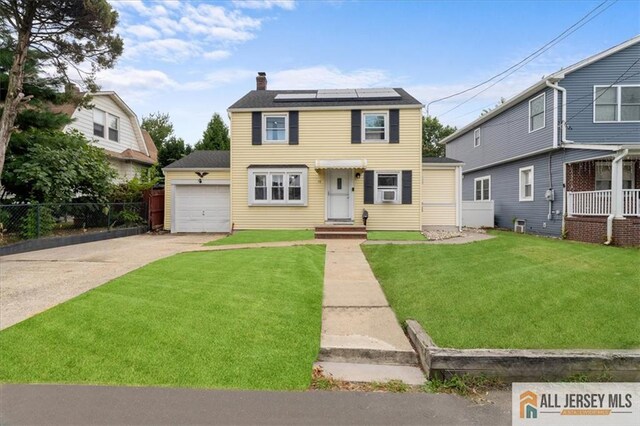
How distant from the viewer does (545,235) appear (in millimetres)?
14859

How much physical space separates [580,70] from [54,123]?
1886 cm

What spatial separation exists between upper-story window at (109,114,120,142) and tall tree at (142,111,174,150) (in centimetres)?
2444

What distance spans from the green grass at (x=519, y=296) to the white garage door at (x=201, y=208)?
9463 mm

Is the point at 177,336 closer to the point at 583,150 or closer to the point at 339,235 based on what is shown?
the point at 339,235

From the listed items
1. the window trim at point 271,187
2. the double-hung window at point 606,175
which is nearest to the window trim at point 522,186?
the double-hung window at point 606,175

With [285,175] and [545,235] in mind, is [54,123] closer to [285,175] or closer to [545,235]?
[285,175]

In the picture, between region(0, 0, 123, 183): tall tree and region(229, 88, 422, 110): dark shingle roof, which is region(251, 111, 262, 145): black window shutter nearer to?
region(229, 88, 422, 110): dark shingle roof

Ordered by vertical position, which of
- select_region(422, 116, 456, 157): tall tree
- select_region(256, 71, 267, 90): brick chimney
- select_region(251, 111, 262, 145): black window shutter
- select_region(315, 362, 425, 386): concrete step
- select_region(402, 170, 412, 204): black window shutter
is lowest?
select_region(315, 362, 425, 386): concrete step

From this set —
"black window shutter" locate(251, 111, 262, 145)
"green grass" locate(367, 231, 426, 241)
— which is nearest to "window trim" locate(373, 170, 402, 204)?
"green grass" locate(367, 231, 426, 241)

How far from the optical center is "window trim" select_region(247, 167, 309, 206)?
1537 cm

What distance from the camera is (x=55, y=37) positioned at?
37.5ft

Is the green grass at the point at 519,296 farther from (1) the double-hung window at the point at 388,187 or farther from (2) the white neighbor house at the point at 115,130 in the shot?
(2) the white neighbor house at the point at 115,130

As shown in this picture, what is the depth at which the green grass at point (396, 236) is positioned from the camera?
42.5 ft

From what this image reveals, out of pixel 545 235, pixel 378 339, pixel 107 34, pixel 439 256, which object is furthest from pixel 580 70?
pixel 107 34
